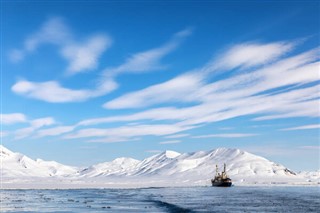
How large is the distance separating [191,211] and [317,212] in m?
18.2

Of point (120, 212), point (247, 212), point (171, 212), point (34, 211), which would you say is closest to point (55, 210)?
point (34, 211)

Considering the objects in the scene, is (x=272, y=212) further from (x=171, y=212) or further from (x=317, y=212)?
(x=171, y=212)

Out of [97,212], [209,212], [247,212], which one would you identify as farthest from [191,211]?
[97,212]

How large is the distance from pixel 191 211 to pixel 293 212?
1480 cm

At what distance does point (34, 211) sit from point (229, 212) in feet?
91.7

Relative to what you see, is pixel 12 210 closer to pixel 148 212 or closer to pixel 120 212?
pixel 120 212

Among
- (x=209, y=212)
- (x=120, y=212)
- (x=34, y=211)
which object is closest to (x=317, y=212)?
(x=209, y=212)

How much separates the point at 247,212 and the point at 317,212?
1016 centimetres

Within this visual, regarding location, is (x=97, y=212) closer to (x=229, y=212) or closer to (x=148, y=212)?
(x=148, y=212)

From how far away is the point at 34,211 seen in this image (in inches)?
2557

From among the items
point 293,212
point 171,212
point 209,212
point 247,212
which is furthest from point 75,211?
point 293,212

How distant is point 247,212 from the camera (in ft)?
217

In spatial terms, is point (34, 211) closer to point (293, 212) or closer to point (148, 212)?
point (148, 212)

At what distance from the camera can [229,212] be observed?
66688 mm
